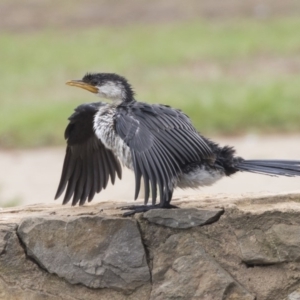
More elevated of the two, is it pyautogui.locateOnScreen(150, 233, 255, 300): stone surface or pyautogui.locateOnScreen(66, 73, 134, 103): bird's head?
pyautogui.locateOnScreen(66, 73, 134, 103): bird's head

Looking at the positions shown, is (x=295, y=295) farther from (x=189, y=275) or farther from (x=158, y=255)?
(x=158, y=255)

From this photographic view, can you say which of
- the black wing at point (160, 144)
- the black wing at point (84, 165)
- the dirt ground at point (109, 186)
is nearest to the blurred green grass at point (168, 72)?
the dirt ground at point (109, 186)

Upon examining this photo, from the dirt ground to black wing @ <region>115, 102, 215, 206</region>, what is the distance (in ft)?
12.2

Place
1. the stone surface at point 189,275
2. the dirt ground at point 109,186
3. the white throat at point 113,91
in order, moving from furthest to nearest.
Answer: the dirt ground at point 109,186
the white throat at point 113,91
the stone surface at point 189,275

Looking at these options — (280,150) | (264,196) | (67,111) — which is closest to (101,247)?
(264,196)

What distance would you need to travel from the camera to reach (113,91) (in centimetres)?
547

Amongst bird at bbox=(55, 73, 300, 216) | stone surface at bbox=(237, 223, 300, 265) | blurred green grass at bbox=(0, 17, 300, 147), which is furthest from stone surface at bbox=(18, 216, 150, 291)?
blurred green grass at bbox=(0, 17, 300, 147)

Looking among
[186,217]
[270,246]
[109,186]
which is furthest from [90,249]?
[109,186]

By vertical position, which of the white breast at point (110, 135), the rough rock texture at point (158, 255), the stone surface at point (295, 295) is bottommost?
the stone surface at point (295, 295)

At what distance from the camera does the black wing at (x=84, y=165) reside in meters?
5.82

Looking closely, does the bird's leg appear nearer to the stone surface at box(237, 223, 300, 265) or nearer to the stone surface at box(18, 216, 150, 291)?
the stone surface at box(18, 216, 150, 291)

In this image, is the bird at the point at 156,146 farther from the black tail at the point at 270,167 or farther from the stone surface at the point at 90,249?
the stone surface at the point at 90,249

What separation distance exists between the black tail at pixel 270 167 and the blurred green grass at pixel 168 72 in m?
6.49

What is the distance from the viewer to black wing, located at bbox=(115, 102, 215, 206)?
494 centimetres
